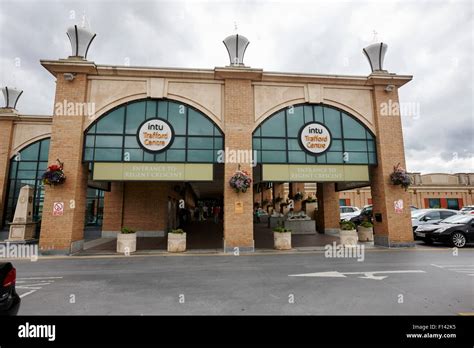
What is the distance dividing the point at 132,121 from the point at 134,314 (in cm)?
946

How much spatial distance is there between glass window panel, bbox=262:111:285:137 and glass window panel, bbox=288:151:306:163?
41.1 inches

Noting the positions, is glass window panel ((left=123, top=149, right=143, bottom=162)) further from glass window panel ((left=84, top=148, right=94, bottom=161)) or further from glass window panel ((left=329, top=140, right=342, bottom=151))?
glass window panel ((left=329, top=140, right=342, bottom=151))

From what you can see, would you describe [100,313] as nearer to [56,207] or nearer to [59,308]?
[59,308]

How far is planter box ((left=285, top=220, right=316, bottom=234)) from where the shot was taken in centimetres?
1848

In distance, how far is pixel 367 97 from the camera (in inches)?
518

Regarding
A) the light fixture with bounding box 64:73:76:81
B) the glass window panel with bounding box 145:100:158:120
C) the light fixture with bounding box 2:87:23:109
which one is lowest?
the glass window panel with bounding box 145:100:158:120

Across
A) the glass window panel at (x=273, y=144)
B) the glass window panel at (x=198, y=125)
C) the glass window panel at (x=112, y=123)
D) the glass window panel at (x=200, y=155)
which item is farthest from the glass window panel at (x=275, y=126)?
the glass window panel at (x=112, y=123)

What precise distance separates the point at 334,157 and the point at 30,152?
2073 cm

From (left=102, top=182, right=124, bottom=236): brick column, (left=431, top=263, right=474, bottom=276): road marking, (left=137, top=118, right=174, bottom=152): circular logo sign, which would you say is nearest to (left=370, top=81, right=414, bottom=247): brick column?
(left=431, top=263, right=474, bottom=276): road marking

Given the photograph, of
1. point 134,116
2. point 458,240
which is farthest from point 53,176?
point 458,240

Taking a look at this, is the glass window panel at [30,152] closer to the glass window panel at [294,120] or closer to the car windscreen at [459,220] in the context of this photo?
the glass window panel at [294,120]

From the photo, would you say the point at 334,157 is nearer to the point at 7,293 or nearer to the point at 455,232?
the point at 455,232
